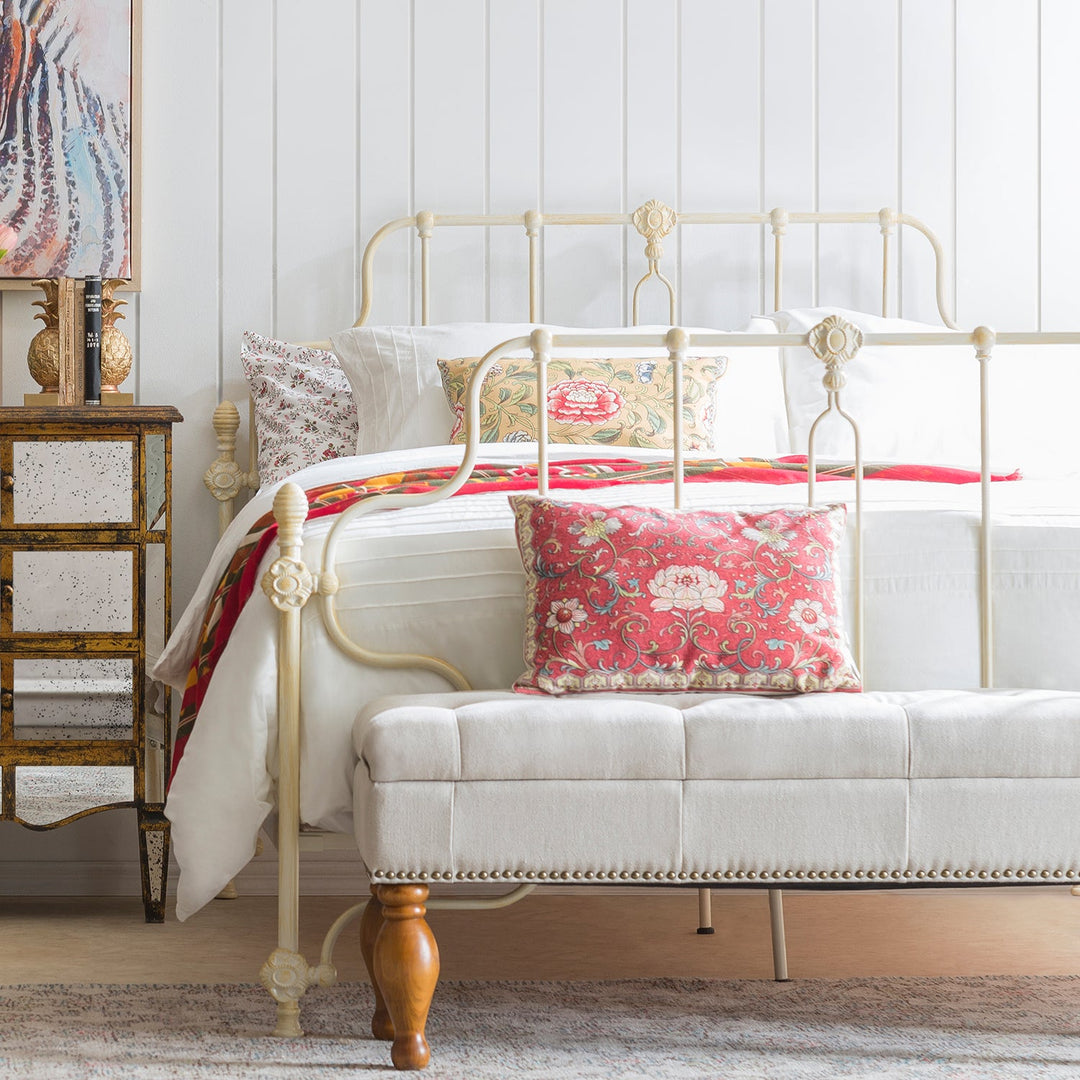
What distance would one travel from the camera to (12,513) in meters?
2.52

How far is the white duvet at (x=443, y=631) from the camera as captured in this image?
5.65 ft

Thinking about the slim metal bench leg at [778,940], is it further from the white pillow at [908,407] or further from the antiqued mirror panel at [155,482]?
the antiqued mirror panel at [155,482]

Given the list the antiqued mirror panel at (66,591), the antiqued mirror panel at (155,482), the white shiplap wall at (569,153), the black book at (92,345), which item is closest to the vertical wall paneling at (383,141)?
the white shiplap wall at (569,153)

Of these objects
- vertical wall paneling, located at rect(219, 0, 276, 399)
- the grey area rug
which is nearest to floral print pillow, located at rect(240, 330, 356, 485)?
vertical wall paneling, located at rect(219, 0, 276, 399)

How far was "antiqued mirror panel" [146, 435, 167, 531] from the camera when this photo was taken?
2547mm

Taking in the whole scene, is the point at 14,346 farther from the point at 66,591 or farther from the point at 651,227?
the point at 651,227

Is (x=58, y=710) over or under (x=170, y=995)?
over

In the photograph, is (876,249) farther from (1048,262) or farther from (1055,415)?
(1055,415)

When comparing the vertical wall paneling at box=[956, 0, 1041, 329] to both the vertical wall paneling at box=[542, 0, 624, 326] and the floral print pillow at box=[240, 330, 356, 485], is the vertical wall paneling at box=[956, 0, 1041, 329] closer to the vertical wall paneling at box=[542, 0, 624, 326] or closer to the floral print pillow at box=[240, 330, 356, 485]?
the vertical wall paneling at box=[542, 0, 624, 326]

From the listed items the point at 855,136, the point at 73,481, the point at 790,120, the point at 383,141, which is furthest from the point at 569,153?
the point at 73,481

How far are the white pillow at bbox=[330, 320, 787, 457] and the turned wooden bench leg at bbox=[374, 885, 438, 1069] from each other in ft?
4.43

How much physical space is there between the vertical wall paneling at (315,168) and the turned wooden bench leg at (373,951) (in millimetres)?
1758

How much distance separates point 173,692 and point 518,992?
1306 mm

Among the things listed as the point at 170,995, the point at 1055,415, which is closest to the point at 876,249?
the point at 1055,415
